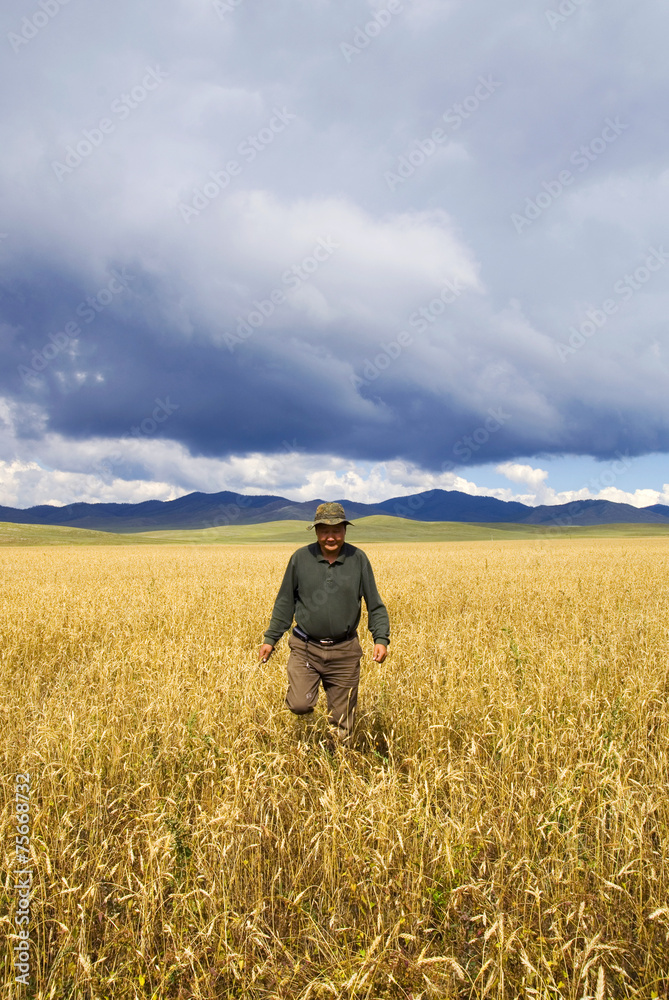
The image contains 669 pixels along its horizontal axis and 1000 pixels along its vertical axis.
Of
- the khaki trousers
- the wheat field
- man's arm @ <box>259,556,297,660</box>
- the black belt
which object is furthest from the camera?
man's arm @ <box>259,556,297,660</box>

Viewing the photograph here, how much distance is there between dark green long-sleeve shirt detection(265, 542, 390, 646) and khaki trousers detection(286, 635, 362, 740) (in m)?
0.18

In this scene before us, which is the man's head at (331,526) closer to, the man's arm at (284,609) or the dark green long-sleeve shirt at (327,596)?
the dark green long-sleeve shirt at (327,596)

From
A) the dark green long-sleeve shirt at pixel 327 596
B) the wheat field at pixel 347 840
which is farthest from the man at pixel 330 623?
the wheat field at pixel 347 840

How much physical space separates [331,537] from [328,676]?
1426 millimetres

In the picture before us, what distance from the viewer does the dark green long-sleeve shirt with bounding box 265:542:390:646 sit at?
5203 mm

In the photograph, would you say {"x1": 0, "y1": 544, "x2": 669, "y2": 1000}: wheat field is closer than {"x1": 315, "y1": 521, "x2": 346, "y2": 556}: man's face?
Yes

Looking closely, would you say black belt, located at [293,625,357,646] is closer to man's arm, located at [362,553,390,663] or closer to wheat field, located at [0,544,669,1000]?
man's arm, located at [362,553,390,663]

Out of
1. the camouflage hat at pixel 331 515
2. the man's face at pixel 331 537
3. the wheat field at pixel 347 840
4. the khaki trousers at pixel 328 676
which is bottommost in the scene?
the wheat field at pixel 347 840

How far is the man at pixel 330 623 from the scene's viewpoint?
516 centimetres

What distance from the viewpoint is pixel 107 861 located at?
3.24 metres

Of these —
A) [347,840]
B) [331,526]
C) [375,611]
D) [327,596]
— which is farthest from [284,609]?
[347,840]

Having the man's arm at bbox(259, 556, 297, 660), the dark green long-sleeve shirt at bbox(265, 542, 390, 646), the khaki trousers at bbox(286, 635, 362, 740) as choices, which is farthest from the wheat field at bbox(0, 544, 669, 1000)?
the dark green long-sleeve shirt at bbox(265, 542, 390, 646)

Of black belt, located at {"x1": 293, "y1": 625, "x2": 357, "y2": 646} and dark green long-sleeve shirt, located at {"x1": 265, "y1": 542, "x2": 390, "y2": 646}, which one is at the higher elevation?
dark green long-sleeve shirt, located at {"x1": 265, "y1": 542, "x2": 390, "y2": 646}

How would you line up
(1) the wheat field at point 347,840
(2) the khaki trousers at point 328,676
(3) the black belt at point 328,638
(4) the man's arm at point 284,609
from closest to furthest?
(1) the wheat field at point 347,840
(2) the khaki trousers at point 328,676
(3) the black belt at point 328,638
(4) the man's arm at point 284,609
